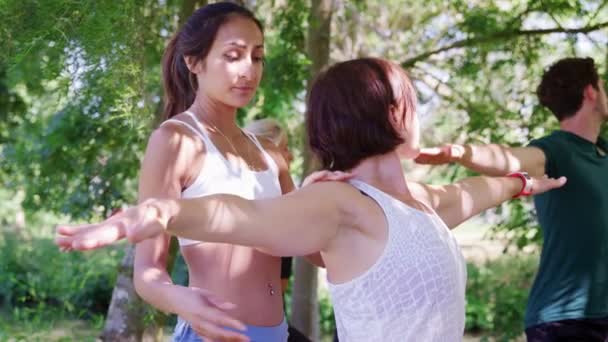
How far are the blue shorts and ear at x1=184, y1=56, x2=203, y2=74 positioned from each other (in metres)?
0.79

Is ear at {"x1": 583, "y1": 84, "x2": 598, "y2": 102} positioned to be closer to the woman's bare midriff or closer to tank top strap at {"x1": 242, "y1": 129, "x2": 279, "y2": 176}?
tank top strap at {"x1": 242, "y1": 129, "x2": 279, "y2": 176}

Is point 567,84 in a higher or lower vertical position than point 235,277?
higher

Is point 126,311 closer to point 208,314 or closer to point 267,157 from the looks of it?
point 267,157

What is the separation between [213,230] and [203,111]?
1.03 m

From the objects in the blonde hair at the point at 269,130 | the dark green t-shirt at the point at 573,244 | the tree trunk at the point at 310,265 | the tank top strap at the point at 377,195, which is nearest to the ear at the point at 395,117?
the tank top strap at the point at 377,195

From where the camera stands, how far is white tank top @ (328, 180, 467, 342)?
2.10 m

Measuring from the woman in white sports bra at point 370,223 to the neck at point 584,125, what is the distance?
183 centimetres

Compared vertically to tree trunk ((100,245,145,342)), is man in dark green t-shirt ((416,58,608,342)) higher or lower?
higher

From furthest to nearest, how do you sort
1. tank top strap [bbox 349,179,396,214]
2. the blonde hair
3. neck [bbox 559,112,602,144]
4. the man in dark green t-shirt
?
the blonde hair < neck [bbox 559,112,602,144] < the man in dark green t-shirt < tank top strap [bbox 349,179,396,214]

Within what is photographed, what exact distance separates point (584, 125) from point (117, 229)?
283 cm

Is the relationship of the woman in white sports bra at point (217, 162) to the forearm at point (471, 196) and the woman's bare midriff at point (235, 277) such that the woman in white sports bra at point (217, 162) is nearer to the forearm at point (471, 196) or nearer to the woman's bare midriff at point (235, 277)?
the woman's bare midriff at point (235, 277)

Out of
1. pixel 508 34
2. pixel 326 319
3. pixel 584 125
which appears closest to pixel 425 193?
pixel 584 125

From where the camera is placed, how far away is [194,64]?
284cm

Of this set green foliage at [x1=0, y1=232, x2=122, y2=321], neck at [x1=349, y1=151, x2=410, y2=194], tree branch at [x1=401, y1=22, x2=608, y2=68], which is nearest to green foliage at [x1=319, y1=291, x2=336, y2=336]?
green foliage at [x1=0, y1=232, x2=122, y2=321]
